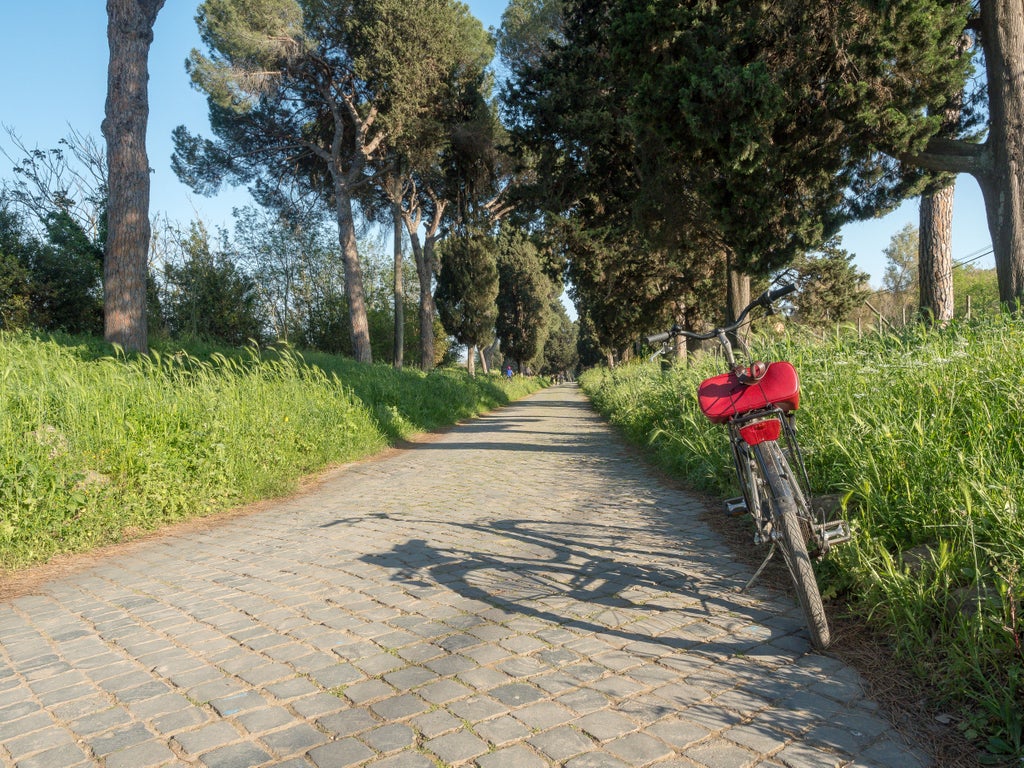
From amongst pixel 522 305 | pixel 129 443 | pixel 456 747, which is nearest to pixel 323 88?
pixel 129 443

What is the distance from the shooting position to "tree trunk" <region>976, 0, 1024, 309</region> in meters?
7.87

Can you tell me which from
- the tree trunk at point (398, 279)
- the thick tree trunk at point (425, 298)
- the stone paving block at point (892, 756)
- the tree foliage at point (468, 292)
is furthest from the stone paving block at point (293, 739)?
the tree foliage at point (468, 292)

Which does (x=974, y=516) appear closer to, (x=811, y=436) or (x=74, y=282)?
(x=811, y=436)

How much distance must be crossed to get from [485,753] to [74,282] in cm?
1572

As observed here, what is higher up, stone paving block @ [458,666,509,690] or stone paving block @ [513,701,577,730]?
stone paving block @ [458,666,509,690]

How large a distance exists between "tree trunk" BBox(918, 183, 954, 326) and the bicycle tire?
10353mm

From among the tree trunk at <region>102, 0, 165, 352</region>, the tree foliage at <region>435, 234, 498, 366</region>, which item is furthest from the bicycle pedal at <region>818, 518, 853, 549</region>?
the tree foliage at <region>435, 234, 498, 366</region>

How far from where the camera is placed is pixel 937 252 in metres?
11.7

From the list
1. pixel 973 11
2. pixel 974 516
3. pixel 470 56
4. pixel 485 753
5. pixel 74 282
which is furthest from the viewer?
pixel 470 56

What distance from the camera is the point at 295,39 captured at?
2081 cm

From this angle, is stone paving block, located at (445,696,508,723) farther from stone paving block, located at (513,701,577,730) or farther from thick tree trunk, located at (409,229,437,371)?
thick tree trunk, located at (409,229,437,371)

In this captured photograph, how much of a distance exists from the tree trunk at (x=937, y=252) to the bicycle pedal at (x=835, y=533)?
10.1m

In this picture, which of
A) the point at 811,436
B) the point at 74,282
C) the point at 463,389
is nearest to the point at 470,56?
the point at 463,389

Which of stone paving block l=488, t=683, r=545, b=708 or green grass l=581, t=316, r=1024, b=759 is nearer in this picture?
green grass l=581, t=316, r=1024, b=759
